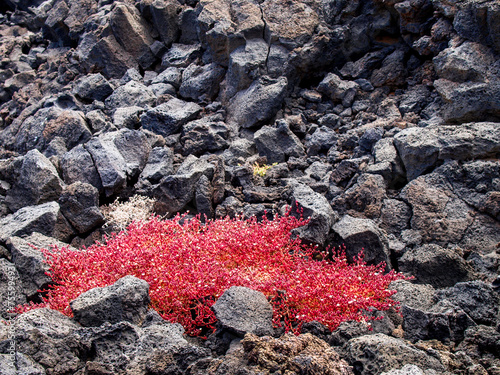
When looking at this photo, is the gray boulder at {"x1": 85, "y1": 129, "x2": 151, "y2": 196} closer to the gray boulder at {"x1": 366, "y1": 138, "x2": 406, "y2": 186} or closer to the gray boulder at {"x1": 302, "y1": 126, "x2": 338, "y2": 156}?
the gray boulder at {"x1": 302, "y1": 126, "x2": 338, "y2": 156}

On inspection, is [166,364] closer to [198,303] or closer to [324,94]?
[198,303]

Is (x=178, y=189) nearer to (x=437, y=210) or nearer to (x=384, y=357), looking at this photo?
(x=437, y=210)

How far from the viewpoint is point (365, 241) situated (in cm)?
770

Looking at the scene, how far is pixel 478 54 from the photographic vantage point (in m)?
9.79

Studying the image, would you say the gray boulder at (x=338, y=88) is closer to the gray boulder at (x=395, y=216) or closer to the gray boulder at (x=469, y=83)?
the gray boulder at (x=469, y=83)

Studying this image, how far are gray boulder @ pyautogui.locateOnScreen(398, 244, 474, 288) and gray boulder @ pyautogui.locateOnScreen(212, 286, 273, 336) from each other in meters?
2.99

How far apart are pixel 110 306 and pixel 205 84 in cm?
1012

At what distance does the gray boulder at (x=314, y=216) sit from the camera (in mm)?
7984

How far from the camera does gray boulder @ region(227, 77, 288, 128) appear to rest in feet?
41.6

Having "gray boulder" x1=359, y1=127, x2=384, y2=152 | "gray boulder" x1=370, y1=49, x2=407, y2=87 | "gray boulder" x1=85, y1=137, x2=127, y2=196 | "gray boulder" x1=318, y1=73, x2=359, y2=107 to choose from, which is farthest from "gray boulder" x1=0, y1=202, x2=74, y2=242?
"gray boulder" x1=370, y1=49, x2=407, y2=87

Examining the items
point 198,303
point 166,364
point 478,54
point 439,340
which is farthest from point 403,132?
point 166,364

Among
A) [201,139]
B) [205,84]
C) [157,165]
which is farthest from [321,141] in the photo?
[205,84]

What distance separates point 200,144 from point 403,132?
5650 millimetres

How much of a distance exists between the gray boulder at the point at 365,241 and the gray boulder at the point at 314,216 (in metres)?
0.31
